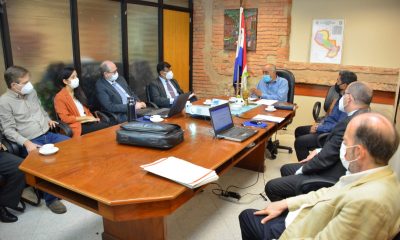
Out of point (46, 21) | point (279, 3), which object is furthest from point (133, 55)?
point (279, 3)

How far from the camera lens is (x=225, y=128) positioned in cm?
250

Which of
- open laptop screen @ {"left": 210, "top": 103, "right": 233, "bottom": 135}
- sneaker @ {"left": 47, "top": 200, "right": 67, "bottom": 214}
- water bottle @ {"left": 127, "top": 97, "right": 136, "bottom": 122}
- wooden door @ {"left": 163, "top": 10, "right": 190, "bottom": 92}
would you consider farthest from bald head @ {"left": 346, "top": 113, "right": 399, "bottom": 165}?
wooden door @ {"left": 163, "top": 10, "right": 190, "bottom": 92}

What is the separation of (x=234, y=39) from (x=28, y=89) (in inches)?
139

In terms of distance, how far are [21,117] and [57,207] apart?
0.90 meters

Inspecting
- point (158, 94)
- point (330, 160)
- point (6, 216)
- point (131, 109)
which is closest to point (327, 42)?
point (158, 94)

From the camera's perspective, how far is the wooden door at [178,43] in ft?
17.4

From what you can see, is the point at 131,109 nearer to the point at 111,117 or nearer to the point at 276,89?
A: the point at 111,117

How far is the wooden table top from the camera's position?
1.47m

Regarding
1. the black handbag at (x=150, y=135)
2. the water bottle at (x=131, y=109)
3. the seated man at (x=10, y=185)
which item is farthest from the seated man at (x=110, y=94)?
the black handbag at (x=150, y=135)

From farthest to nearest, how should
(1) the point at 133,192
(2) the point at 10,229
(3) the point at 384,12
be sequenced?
(3) the point at 384,12 → (2) the point at 10,229 → (1) the point at 133,192

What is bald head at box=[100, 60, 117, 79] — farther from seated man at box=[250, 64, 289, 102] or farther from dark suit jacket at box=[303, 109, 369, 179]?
dark suit jacket at box=[303, 109, 369, 179]

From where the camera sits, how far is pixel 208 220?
8.36 ft

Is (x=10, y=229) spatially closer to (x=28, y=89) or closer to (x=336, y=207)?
(x=28, y=89)

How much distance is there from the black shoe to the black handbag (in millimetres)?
1202
